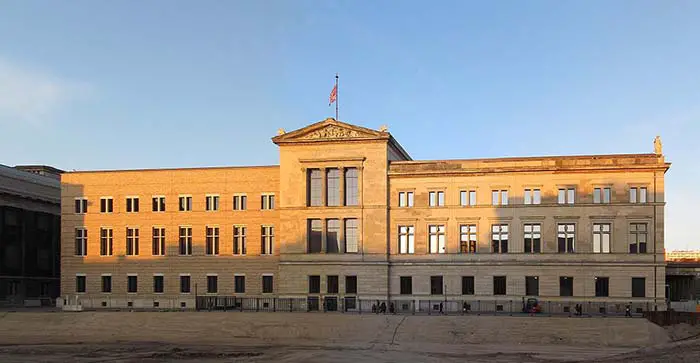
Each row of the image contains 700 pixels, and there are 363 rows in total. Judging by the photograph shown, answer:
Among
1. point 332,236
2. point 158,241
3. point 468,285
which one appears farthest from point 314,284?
point 158,241

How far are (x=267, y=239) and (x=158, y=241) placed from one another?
1246 centimetres

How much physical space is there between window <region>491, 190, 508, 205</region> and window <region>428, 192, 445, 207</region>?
494 cm

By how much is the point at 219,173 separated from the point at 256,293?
1357 centimetres

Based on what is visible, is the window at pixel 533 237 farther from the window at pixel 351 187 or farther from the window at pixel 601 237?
the window at pixel 351 187

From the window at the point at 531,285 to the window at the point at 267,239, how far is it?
2645 centimetres

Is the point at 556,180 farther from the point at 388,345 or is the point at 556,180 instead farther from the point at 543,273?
the point at 388,345

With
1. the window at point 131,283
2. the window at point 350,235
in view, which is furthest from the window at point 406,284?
the window at point 131,283

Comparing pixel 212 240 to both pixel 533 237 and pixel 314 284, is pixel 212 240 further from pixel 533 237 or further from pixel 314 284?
pixel 533 237

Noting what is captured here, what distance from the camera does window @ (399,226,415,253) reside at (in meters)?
73.5

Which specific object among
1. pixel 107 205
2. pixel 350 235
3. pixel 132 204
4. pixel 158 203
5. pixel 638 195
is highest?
pixel 638 195

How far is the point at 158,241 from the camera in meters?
79.8

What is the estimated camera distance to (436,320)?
193ft

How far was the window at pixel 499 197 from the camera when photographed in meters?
71.6

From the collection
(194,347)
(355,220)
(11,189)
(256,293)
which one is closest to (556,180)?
(355,220)
